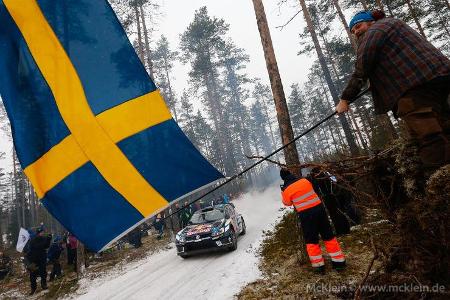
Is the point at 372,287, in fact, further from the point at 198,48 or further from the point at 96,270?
the point at 198,48

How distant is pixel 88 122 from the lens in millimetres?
2635

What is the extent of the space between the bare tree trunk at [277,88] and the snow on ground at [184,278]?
269 centimetres

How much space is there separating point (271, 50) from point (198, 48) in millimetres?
31122

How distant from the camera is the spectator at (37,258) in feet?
34.3

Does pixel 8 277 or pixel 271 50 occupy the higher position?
pixel 271 50

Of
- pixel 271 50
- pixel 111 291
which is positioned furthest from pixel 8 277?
pixel 271 50

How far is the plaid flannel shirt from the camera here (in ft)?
Result: 7.83

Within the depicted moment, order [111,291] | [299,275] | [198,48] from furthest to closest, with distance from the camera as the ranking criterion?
[198,48] → [111,291] → [299,275]

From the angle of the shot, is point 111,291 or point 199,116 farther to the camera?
point 199,116

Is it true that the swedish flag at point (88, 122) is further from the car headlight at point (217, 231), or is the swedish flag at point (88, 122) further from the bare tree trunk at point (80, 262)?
the bare tree trunk at point (80, 262)

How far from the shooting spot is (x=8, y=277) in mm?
13664

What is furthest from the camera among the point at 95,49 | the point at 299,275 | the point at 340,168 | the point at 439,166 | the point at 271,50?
the point at 271,50

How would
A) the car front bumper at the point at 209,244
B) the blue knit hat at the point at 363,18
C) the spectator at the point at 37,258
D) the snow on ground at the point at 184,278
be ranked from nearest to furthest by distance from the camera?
the blue knit hat at the point at 363,18 < the snow on ground at the point at 184,278 < the car front bumper at the point at 209,244 < the spectator at the point at 37,258

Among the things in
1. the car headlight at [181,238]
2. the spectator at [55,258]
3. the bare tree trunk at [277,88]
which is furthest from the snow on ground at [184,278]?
the bare tree trunk at [277,88]
